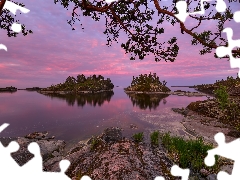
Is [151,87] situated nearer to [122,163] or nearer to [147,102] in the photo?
[147,102]

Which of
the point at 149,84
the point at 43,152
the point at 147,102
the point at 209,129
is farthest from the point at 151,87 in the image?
the point at 43,152

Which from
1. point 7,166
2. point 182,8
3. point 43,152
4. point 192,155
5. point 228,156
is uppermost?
point 182,8

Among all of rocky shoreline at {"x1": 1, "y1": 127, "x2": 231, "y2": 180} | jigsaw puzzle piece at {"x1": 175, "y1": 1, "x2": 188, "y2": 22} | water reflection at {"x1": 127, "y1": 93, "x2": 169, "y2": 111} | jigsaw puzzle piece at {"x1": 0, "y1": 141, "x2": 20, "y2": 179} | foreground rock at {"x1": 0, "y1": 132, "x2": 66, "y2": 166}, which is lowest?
water reflection at {"x1": 127, "y1": 93, "x2": 169, "y2": 111}

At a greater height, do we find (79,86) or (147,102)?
(79,86)

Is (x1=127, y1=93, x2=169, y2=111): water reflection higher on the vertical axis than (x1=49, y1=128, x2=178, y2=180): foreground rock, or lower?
lower

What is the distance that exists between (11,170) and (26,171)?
537 millimetres

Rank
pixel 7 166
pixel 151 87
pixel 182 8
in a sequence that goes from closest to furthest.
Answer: pixel 182 8
pixel 7 166
pixel 151 87

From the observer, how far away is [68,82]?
386 ft

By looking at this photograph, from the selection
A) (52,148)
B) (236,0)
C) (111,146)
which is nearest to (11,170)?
(111,146)

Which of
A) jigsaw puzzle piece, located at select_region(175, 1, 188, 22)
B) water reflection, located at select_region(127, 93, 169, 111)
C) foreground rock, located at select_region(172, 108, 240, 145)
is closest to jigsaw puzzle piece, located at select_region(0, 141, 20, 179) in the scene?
jigsaw puzzle piece, located at select_region(175, 1, 188, 22)

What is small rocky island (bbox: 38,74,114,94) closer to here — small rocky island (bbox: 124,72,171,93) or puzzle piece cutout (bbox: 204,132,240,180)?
small rocky island (bbox: 124,72,171,93)

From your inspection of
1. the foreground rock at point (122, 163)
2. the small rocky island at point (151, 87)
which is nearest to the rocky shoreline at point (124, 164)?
the foreground rock at point (122, 163)

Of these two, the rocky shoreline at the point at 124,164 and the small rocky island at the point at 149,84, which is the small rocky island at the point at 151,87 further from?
the rocky shoreline at the point at 124,164

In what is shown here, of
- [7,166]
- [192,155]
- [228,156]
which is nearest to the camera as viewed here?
[228,156]
